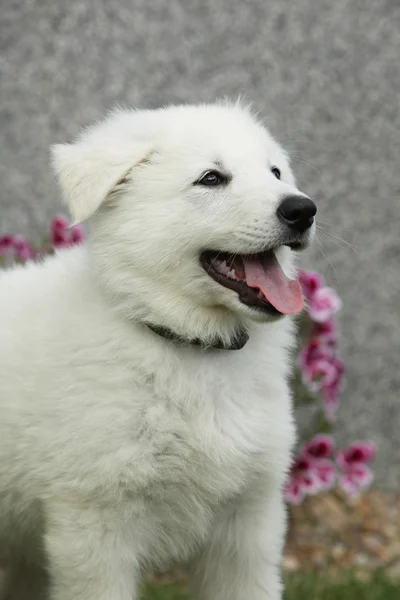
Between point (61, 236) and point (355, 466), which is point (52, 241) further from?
point (355, 466)

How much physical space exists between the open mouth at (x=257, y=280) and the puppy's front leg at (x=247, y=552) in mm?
692

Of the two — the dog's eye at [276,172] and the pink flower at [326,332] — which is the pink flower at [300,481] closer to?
the pink flower at [326,332]

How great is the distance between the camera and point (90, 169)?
10.9ft

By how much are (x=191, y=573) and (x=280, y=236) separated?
1395 mm

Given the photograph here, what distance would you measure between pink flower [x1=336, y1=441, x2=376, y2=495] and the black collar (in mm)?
2279

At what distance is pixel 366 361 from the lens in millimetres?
6125

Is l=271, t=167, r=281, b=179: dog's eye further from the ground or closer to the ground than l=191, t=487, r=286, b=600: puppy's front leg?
further from the ground

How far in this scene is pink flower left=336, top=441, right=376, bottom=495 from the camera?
18.1 feet

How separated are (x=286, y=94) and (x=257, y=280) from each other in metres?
2.93

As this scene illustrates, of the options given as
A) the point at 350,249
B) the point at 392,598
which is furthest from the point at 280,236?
the point at 350,249

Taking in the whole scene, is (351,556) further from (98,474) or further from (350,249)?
(98,474)

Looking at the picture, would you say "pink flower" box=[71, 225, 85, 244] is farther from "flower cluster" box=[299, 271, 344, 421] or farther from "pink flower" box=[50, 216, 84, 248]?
"flower cluster" box=[299, 271, 344, 421]

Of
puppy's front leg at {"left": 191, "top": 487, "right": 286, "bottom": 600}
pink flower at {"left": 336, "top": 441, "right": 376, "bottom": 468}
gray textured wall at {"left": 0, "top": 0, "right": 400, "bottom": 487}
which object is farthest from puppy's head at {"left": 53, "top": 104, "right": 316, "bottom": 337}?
gray textured wall at {"left": 0, "top": 0, "right": 400, "bottom": 487}

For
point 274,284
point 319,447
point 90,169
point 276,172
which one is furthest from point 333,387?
point 90,169
